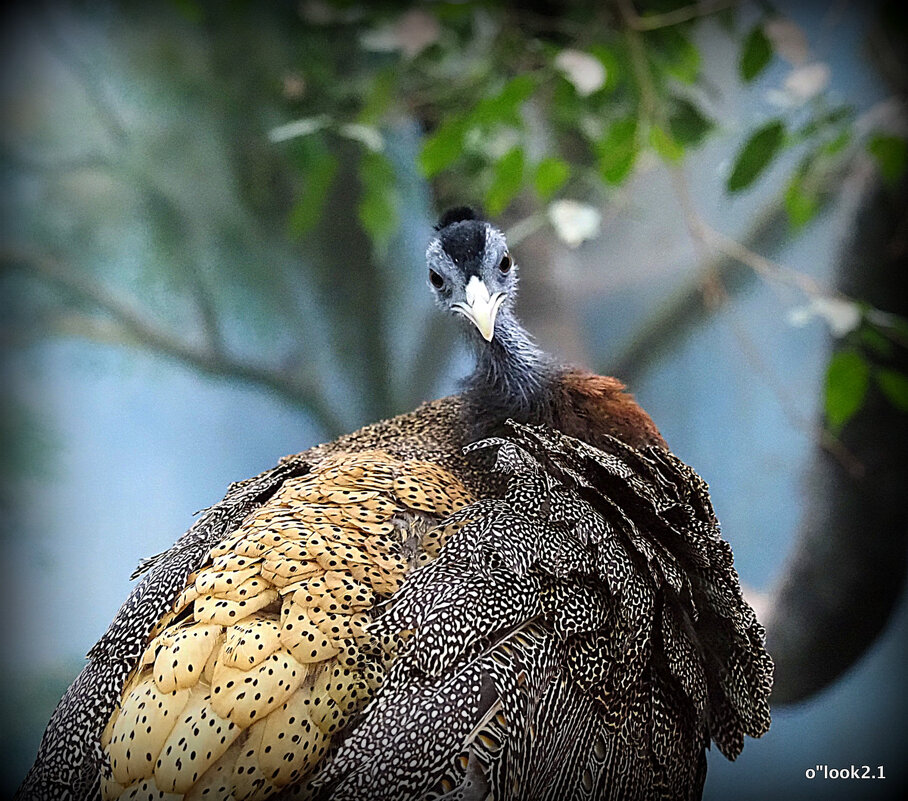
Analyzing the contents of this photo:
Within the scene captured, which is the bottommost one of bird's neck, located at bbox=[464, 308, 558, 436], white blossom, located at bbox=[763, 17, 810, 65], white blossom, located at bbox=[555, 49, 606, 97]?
bird's neck, located at bbox=[464, 308, 558, 436]

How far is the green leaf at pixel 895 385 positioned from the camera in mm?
1136

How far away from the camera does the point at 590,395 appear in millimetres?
954

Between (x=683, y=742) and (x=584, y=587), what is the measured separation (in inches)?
7.8

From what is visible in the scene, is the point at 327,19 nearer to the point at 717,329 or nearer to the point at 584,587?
the point at 717,329

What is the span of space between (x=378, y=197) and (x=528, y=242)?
0.71ft

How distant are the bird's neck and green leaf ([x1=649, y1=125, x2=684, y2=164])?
366 millimetres

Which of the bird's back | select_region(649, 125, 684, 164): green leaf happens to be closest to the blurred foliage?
select_region(649, 125, 684, 164): green leaf

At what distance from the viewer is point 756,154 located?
113 centimetres

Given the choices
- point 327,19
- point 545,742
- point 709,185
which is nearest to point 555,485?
point 545,742

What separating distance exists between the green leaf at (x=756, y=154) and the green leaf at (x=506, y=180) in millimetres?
289

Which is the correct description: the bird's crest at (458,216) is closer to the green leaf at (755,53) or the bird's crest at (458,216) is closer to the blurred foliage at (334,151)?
the blurred foliage at (334,151)

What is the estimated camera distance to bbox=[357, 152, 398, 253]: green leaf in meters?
1.16

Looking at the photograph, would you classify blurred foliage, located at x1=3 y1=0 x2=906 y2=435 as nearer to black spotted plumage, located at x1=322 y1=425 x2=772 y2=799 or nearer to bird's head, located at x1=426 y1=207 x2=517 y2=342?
bird's head, located at x1=426 y1=207 x2=517 y2=342

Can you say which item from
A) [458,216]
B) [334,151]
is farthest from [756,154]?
[334,151]
